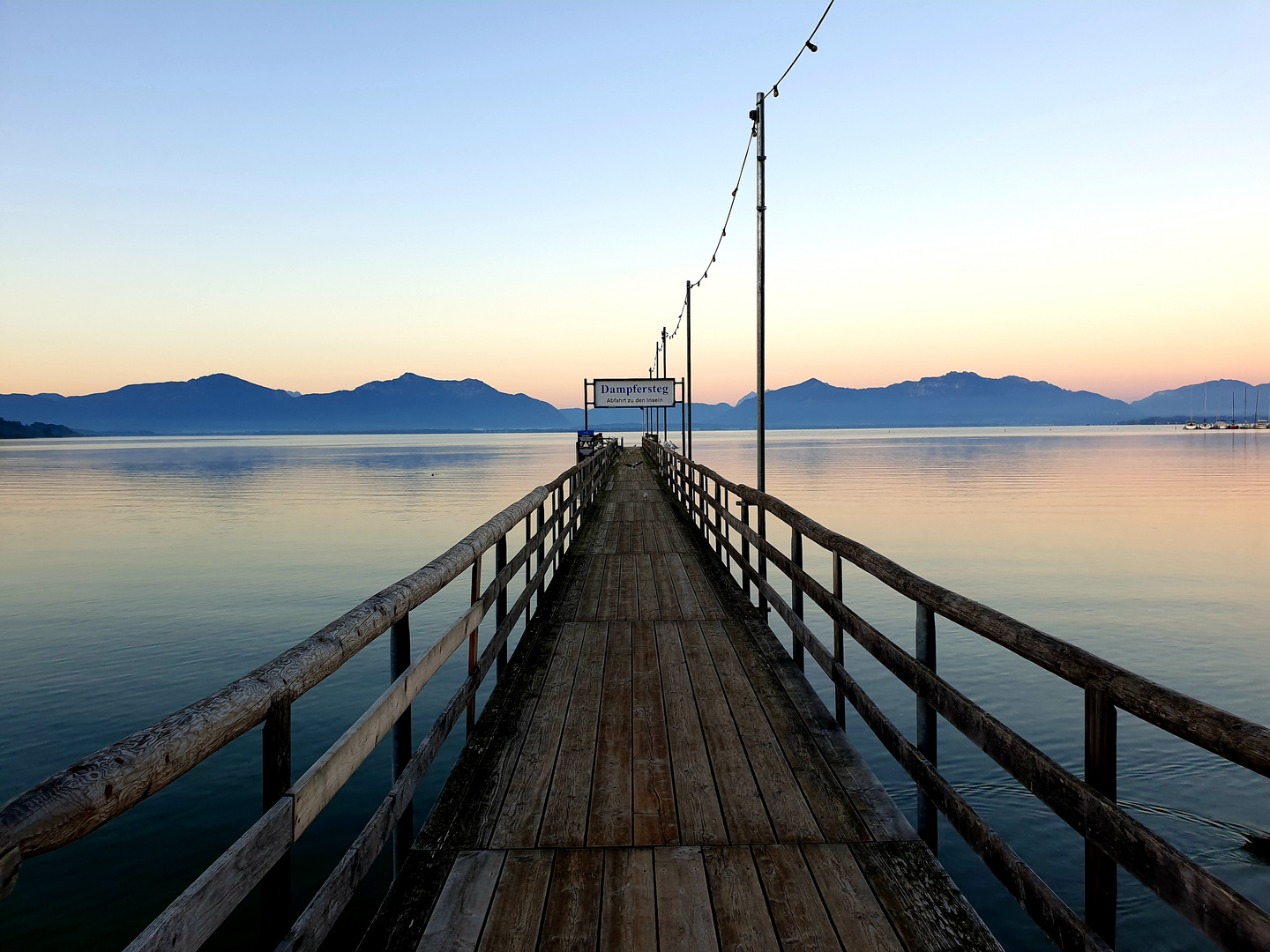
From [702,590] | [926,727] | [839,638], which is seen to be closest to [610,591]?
[702,590]

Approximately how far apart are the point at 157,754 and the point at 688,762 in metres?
3.36

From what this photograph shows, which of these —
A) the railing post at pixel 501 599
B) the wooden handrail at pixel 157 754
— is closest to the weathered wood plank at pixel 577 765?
the railing post at pixel 501 599

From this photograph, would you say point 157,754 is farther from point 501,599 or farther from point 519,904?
point 501,599

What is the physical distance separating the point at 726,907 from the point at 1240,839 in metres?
5.85

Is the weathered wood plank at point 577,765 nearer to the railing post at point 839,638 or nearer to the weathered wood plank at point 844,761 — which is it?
the weathered wood plank at point 844,761

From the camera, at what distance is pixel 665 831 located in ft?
12.2

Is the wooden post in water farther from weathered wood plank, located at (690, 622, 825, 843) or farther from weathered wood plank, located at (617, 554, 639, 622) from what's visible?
weathered wood plank, located at (617, 554, 639, 622)

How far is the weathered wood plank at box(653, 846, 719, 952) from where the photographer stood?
9.59ft

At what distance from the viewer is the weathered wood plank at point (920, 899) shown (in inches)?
115

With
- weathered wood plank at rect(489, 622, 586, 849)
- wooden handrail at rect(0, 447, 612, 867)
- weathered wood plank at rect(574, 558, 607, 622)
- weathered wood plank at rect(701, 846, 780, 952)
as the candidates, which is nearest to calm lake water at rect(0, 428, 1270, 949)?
weathered wood plank at rect(489, 622, 586, 849)

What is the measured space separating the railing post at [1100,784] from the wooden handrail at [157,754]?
231 centimetres

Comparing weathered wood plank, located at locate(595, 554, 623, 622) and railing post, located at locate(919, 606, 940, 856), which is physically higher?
railing post, located at locate(919, 606, 940, 856)

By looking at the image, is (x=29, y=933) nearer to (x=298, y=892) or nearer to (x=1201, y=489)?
(x=298, y=892)

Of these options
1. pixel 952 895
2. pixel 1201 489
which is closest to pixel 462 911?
pixel 952 895
